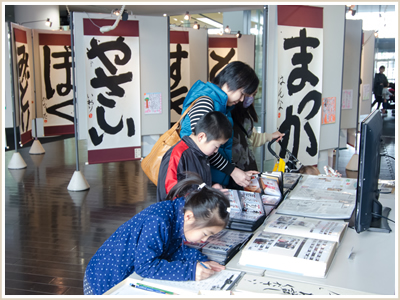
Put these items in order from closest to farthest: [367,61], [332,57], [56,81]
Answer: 1. [332,57]
2. [367,61]
3. [56,81]

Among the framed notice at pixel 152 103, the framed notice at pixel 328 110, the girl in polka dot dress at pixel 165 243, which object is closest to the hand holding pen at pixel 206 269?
the girl in polka dot dress at pixel 165 243

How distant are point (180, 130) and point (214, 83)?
1.09ft

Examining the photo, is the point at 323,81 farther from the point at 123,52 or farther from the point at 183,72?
the point at 183,72

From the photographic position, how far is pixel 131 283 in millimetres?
1271

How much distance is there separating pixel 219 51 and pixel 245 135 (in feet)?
18.0

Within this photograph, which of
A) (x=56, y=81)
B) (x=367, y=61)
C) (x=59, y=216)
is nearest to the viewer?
(x=59, y=216)

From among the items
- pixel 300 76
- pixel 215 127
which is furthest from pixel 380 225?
pixel 300 76

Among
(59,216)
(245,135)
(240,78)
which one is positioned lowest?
(59,216)

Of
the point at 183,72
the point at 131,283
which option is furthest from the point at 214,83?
the point at 183,72

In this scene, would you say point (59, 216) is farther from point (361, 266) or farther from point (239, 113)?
point (361, 266)

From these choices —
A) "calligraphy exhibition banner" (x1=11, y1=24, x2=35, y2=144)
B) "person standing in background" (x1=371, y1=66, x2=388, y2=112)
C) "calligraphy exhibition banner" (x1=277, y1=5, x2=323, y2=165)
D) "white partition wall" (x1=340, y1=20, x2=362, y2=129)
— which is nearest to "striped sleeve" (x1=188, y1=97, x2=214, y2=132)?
"calligraphy exhibition banner" (x1=277, y1=5, x2=323, y2=165)

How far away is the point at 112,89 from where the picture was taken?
4.59 meters

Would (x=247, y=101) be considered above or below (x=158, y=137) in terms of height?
above

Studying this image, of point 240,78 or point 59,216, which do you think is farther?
point 59,216
